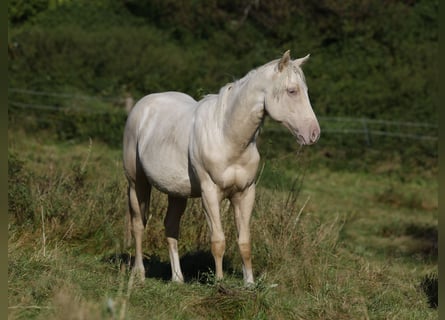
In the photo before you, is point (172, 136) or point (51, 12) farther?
point (51, 12)

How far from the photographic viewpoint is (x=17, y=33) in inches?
781

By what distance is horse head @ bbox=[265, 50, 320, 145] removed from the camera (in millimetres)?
6543

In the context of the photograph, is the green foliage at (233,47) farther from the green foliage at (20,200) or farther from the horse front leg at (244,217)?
the horse front leg at (244,217)

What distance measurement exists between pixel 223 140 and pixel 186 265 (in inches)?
76.0

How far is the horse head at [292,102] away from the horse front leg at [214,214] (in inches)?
31.8

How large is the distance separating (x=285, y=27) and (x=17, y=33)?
6.20 meters

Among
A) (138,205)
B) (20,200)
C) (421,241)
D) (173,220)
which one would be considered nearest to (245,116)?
(173,220)

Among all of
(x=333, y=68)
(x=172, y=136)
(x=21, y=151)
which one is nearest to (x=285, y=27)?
(x=333, y=68)

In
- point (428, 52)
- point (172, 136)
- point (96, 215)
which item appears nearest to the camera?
point (172, 136)

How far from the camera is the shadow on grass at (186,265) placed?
8.20 meters

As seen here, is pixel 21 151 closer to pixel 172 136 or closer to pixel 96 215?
pixel 96 215

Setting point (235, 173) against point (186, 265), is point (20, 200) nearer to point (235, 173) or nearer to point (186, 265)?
point (186, 265)

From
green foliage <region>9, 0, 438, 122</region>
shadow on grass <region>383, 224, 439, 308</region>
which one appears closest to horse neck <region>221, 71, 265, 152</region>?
shadow on grass <region>383, 224, 439, 308</region>

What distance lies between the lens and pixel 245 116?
693cm
